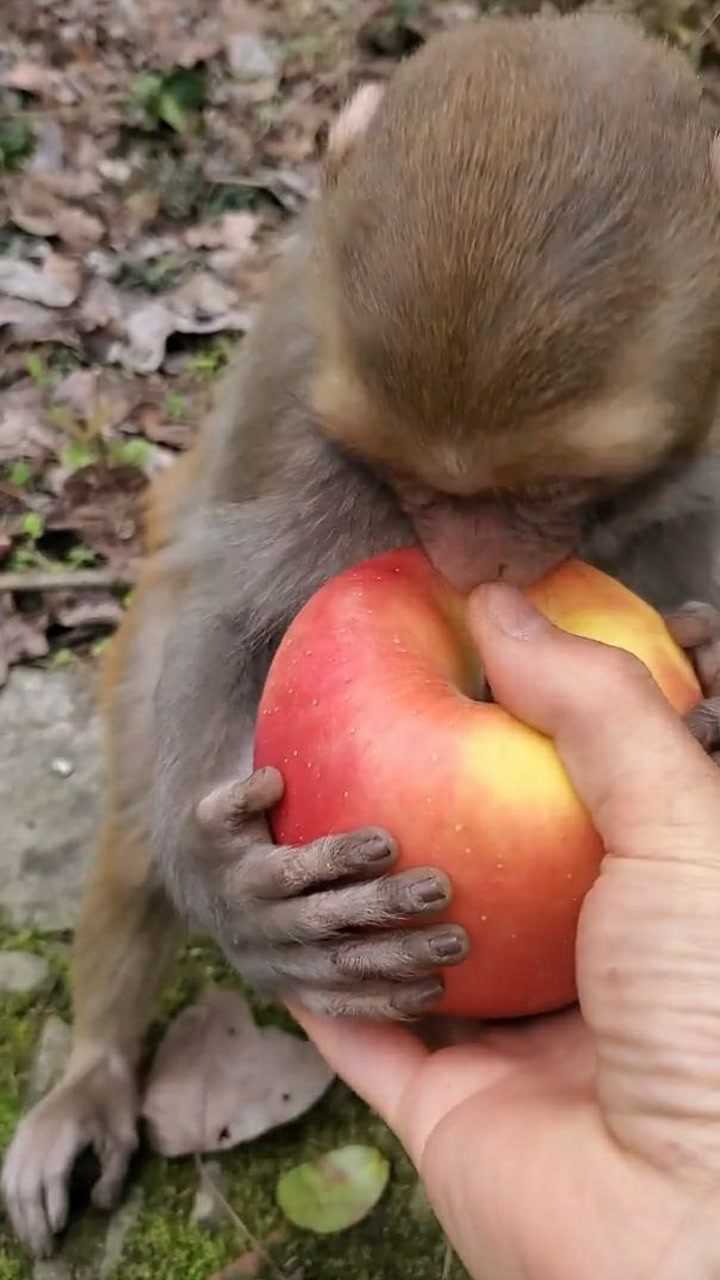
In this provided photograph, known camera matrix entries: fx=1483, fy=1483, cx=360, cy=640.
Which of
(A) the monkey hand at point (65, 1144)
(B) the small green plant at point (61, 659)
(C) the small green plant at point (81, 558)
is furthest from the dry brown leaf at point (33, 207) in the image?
(A) the monkey hand at point (65, 1144)

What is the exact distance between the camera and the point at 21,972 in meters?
3.20

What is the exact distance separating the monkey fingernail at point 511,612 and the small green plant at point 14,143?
176 inches

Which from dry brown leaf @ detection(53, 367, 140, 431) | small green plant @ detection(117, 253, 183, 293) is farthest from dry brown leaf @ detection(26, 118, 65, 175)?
dry brown leaf @ detection(53, 367, 140, 431)

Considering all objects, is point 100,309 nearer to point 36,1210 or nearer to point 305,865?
point 36,1210

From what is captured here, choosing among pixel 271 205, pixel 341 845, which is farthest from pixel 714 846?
pixel 271 205

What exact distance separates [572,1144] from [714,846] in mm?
410

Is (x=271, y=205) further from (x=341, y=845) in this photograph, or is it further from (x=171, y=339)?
(x=341, y=845)

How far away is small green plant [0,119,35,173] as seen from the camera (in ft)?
19.0

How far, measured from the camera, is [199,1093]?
292 cm

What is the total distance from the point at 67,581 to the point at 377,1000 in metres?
2.31

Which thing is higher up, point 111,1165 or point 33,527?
point 33,527

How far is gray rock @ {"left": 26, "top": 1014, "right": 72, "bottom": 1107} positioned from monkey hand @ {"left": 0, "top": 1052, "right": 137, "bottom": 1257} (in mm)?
131

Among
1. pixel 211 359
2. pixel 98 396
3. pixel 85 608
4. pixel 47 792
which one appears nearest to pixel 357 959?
pixel 47 792

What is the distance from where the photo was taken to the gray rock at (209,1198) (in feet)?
9.05
